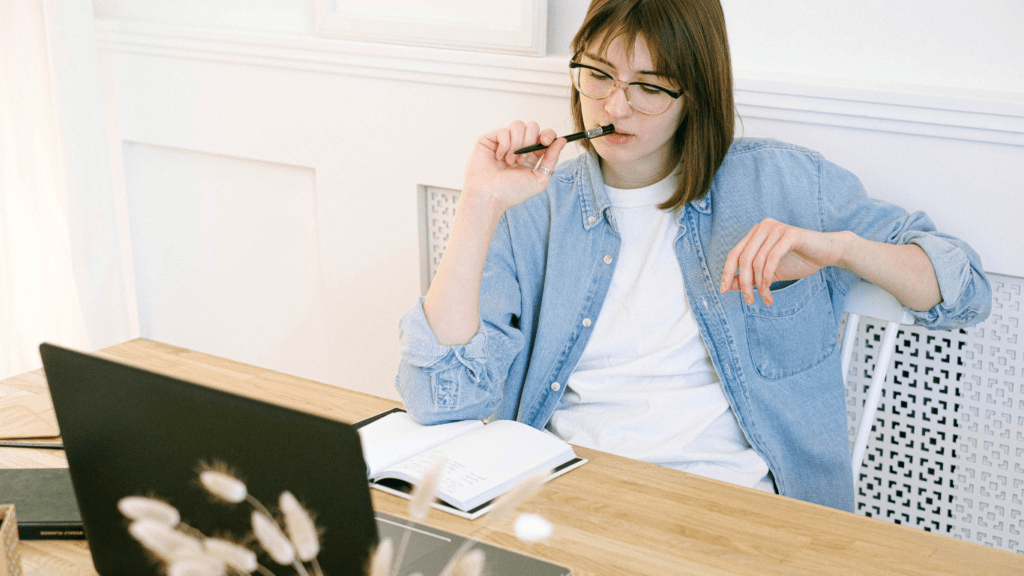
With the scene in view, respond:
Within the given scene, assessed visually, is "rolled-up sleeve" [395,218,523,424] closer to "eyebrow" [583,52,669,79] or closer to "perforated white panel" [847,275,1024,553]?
"eyebrow" [583,52,669,79]

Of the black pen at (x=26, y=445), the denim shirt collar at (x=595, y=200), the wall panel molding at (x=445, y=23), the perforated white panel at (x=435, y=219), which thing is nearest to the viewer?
the black pen at (x=26, y=445)

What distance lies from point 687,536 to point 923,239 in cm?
63

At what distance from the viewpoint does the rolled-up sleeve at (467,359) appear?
110 cm

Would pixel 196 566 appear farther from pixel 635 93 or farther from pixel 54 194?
pixel 54 194

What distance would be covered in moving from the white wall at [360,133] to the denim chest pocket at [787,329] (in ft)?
0.88

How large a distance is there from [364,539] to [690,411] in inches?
30.1

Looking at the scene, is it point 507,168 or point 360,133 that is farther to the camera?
point 360,133

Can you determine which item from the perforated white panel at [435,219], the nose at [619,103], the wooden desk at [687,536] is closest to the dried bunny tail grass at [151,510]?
the wooden desk at [687,536]

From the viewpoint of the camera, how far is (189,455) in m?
0.59

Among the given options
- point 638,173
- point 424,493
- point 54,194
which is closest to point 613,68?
point 638,173

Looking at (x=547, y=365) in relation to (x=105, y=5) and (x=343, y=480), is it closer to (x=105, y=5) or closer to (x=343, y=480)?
(x=343, y=480)

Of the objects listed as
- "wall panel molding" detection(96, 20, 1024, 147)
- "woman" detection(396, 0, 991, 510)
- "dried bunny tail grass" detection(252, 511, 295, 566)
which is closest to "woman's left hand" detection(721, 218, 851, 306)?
"woman" detection(396, 0, 991, 510)

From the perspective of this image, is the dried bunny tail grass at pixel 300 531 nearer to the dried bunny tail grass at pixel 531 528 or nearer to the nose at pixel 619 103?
the dried bunny tail grass at pixel 531 528

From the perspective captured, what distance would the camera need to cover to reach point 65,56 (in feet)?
6.90
